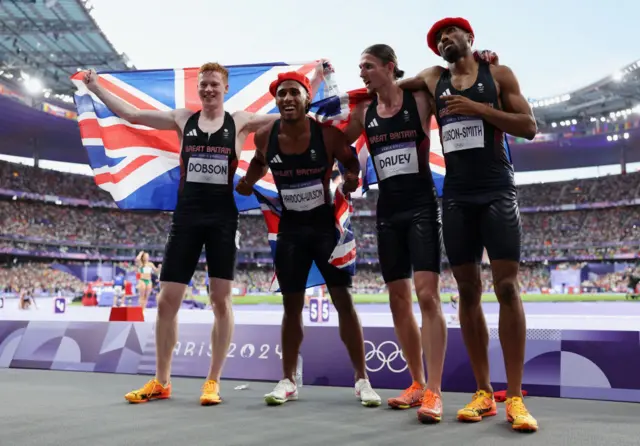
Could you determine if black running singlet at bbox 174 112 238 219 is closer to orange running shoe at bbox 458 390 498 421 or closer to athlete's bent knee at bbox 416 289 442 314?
athlete's bent knee at bbox 416 289 442 314

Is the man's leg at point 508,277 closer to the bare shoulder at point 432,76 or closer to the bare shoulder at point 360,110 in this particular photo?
the bare shoulder at point 432,76

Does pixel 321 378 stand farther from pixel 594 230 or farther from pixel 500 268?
pixel 594 230

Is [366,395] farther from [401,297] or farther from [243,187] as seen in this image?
[243,187]

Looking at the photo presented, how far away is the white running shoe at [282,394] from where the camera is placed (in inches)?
155

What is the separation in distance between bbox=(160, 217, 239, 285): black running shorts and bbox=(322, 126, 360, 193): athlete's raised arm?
3.35ft

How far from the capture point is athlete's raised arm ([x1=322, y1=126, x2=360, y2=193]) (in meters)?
4.26

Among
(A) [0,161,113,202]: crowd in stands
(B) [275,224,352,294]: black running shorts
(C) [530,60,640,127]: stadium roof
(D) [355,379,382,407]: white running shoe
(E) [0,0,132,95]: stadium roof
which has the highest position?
(C) [530,60,640,127]: stadium roof

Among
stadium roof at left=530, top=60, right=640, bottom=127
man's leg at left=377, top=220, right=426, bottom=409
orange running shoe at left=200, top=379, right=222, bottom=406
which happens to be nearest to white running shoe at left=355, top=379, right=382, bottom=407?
man's leg at left=377, top=220, right=426, bottom=409

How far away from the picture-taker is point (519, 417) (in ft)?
10.1

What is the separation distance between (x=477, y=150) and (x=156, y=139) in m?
3.46

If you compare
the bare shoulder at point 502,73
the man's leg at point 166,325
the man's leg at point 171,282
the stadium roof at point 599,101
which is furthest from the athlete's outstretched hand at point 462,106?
the stadium roof at point 599,101

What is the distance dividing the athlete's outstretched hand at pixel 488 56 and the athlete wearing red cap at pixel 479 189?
3cm

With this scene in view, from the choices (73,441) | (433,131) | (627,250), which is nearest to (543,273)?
(627,250)

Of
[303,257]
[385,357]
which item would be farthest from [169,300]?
[385,357]
